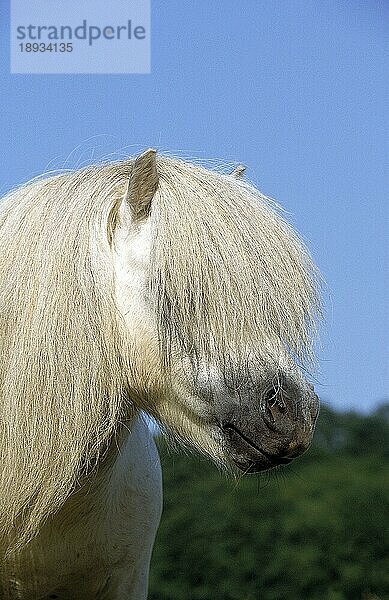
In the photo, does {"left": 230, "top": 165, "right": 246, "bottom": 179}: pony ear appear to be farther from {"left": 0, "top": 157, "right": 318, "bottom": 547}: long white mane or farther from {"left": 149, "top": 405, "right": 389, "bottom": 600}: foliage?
{"left": 149, "top": 405, "right": 389, "bottom": 600}: foliage

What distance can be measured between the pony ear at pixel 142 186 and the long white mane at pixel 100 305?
0.04 metres

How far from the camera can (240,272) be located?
114 inches

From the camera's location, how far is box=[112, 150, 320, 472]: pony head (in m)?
2.82

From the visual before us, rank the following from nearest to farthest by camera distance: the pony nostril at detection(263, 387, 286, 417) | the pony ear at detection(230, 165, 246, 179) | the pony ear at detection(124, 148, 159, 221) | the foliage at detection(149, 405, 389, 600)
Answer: the pony nostril at detection(263, 387, 286, 417) → the pony ear at detection(124, 148, 159, 221) → the pony ear at detection(230, 165, 246, 179) → the foliage at detection(149, 405, 389, 600)

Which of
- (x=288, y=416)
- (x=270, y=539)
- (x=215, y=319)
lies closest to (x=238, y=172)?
(x=215, y=319)

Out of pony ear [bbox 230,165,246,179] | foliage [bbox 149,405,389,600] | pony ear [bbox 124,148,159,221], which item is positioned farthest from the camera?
foliage [bbox 149,405,389,600]

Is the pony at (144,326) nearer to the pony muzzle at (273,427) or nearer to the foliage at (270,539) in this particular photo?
the pony muzzle at (273,427)

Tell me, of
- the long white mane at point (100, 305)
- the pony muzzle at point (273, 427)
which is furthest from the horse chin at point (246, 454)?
the long white mane at point (100, 305)

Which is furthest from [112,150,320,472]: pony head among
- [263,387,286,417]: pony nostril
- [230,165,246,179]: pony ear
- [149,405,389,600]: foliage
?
[149,405,389,600]: foliage

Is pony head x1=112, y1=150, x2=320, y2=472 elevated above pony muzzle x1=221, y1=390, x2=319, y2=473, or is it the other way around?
pony head x1=112, y1=150, x2=320, y2=472

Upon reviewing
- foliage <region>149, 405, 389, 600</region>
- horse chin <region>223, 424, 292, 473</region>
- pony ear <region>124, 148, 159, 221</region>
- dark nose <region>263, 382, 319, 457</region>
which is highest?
pony ear <region>124, 148, 159, 221</region>

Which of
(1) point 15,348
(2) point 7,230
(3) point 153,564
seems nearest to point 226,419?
(1) point 15,348

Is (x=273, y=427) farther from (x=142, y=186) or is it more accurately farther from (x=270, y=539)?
(x=270, y=539)

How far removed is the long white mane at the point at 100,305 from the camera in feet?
9.38
